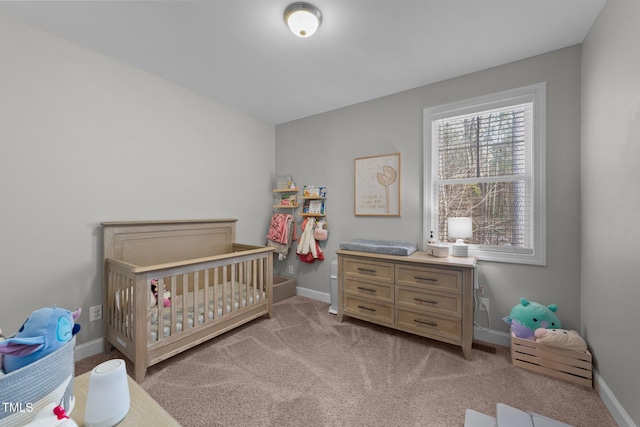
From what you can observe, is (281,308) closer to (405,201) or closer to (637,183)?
(405,201)

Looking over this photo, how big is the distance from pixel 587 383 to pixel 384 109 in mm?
2689

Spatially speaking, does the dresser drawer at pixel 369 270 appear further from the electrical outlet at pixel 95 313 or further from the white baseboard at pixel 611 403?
the electrical outlet at pixel 95 313

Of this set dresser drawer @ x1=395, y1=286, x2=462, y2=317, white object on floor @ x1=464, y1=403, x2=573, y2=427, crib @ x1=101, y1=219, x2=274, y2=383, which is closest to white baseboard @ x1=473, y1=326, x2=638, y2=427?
white object on floor @ x1=464, y1=403, x2=573, y2=427

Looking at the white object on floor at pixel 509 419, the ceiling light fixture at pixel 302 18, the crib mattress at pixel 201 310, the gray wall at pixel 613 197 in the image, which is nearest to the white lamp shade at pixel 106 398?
the crib mattress at pixel 201 310

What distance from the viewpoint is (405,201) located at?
105 inches

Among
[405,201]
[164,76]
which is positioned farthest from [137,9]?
[405,201]

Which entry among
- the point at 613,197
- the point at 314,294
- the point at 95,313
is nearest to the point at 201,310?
the point at 95,313

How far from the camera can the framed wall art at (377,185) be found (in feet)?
8.97

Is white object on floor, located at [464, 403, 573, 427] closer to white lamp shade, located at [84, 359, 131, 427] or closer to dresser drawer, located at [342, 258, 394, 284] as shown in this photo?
dresser drawer, located at [342, 258, 394, 284]

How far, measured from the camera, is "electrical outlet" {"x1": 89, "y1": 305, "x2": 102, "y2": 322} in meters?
2.02

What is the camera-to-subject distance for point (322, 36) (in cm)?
183

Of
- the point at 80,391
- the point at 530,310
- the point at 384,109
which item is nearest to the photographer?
the point at 80,391

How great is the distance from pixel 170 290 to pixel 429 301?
2.09 meters

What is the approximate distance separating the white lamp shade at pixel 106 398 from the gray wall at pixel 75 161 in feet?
5.48
